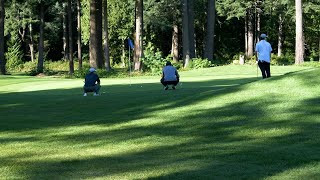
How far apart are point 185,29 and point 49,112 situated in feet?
110

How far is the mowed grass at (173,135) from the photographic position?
28.0ft

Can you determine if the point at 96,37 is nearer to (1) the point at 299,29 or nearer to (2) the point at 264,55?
(1) the point at 299,29

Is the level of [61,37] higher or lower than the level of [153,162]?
higher

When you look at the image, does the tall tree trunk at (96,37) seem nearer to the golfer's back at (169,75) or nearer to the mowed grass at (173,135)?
the golfer's back at (169,75)

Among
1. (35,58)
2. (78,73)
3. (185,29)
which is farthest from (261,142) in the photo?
(35,58)

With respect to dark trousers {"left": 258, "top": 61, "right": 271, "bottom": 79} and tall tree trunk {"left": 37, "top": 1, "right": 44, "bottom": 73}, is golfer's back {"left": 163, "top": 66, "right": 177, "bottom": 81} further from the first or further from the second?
tall tree trunk {"left": 37, "top": 1, "right": 44, "bottom": 73}

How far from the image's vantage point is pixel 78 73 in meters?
43.4

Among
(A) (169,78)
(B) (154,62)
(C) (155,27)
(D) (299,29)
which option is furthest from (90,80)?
(C) (155,27)

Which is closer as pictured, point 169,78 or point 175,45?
point 169,78

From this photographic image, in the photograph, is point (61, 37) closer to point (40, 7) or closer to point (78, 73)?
point (40, 7)

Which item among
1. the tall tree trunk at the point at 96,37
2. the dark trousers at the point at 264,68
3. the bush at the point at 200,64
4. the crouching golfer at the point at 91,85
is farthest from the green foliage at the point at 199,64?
the crouching golfer at the point at 91,85

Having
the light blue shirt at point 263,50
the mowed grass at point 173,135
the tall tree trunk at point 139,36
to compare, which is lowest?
the mowed grass at point 173,135

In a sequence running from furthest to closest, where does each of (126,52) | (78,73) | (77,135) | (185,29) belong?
1. (126,52)
2. (185,29)
3. (78,73)
4. (77,135)

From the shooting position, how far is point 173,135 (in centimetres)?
1172
